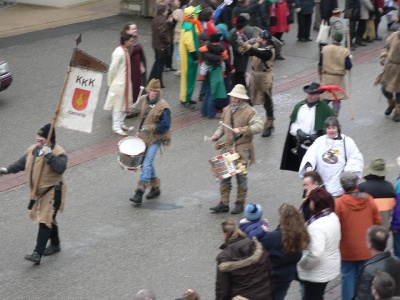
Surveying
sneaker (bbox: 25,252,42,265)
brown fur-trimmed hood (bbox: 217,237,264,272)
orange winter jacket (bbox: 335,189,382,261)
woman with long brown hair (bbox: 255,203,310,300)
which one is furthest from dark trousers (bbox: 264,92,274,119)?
brown fur-trimmed hood (bbox: 217,237,264,272)

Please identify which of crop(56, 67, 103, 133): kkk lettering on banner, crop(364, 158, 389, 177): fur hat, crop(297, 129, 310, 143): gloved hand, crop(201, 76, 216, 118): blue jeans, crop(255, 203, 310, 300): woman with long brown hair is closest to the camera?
crop(255, 203, 310, 300): woman with long brown hair

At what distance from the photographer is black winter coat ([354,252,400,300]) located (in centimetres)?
823

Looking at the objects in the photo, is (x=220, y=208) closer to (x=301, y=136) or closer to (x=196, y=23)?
(x=301, y=136)

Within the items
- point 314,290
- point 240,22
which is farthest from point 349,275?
point 240,22

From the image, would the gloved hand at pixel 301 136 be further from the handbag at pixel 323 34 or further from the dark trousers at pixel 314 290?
the handbag at pixel 323 34

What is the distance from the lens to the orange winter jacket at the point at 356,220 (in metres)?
9.42

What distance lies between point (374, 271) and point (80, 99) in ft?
14.1

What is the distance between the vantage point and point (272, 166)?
46.6ft

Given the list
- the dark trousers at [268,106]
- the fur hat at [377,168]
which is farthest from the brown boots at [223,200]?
the dark trousers at [268,106]

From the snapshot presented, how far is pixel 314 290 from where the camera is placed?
9.26m

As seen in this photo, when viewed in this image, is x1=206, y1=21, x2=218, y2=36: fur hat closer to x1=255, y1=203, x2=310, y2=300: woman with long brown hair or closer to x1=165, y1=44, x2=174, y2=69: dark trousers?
x1=165, y1=44, x2=174, y2=69: dark trousers

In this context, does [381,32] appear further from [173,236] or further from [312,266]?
[312,266]

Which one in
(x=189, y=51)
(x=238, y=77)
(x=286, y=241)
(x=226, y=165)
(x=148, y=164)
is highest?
(x=286, y=241)

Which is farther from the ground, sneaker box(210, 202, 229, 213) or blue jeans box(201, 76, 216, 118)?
sneaker box(210, 202, 229, 213)
